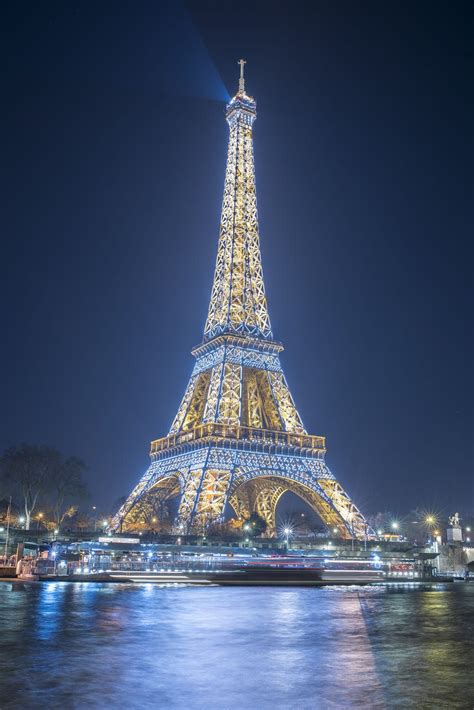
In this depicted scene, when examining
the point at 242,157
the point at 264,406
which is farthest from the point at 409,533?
the point at 242,157

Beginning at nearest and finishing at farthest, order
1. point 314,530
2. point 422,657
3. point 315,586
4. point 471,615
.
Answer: point 422,657 → point 471,615 → point 315,586 → point 314,530

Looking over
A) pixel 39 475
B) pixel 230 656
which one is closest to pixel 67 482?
pixel 39 475

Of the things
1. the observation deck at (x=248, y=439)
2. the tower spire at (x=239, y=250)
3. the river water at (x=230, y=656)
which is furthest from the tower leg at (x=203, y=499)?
the river water at (x=230, y=656)

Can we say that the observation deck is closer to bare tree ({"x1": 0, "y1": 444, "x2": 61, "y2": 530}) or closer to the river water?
bare tree ({"x1": 0, "y1": 444, "x2": 61, "y2": 530})

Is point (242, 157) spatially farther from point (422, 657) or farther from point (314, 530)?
point (422, 657)

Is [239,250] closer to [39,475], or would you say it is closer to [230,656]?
[39,475]

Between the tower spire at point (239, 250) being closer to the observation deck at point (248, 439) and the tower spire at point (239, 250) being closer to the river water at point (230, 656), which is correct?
the observation deck at point (248, 439)
